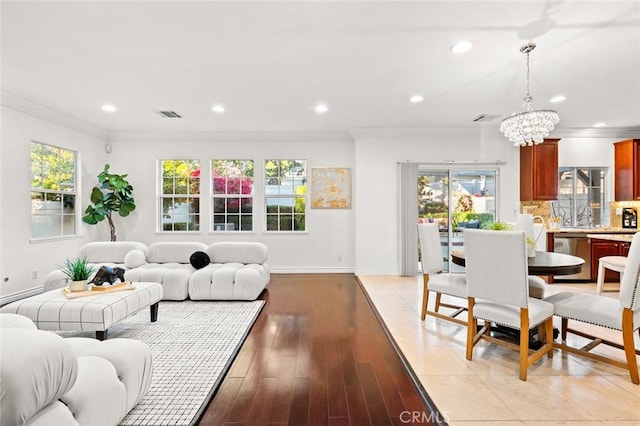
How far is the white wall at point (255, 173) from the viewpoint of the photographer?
6.27 metres

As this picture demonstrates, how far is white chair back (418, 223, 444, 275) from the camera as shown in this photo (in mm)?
3605

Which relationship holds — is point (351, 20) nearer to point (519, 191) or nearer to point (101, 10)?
point (101, 10)

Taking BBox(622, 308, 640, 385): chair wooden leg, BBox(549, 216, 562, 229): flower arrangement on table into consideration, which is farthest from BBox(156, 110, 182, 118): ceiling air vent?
BBox(549, 216, 562, 229): flower arrangement on table

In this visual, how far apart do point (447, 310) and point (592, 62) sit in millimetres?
3096

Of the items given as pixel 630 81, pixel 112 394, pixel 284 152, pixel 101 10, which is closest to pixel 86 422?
pixel 112 394

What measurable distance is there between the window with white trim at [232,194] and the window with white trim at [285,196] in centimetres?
39

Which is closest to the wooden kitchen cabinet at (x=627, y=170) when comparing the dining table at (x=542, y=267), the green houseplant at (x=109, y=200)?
the dining table at (x=542, y=267)

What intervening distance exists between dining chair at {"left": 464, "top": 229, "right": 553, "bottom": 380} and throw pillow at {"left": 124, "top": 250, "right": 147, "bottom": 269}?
14.3 feet

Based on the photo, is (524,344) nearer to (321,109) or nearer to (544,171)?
(321,109)

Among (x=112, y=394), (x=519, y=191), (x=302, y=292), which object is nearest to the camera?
(x=112, y=394)

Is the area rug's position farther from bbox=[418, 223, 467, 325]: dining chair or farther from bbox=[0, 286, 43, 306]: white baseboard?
bbox=[0, 286, 43, 306]: white baseboard

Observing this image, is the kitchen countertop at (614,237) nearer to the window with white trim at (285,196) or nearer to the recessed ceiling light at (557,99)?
the recessed ceiling light at (557,99)

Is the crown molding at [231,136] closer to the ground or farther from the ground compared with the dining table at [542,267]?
farther from the ground

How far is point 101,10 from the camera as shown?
2391 mm
